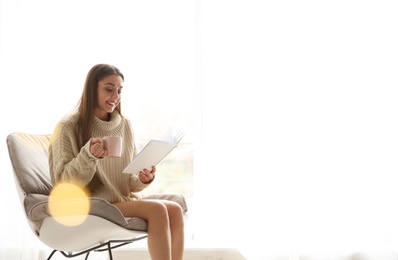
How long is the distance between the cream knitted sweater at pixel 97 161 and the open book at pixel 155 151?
157 millimetres

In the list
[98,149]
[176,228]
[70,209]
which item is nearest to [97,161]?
[98,149]

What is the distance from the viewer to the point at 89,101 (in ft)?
8.11

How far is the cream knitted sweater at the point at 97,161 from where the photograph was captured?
2262 millimetres

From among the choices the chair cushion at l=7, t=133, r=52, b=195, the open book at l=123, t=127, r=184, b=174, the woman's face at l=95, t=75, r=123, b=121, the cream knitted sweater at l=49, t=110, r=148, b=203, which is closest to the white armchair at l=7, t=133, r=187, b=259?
the chair cushion at l=7, t=133, r=52, b=195

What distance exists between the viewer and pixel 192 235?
3.60 metres

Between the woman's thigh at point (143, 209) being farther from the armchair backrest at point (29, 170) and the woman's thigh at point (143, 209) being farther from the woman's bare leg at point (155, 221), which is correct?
the armchair backrest at point (29, 170)

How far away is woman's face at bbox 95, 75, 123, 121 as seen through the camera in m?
2.48

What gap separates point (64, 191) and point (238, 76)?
146cm

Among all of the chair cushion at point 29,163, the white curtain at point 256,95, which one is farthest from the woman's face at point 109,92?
the white curtain at point 256,95

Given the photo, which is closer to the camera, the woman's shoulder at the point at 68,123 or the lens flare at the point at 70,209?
the lens flare at the point at 70,209

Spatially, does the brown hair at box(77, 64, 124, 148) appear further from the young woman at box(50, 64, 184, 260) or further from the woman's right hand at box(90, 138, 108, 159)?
the woman's right hand at box(90, 138, 108, 159)

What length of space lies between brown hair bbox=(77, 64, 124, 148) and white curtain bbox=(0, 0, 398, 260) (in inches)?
39.9

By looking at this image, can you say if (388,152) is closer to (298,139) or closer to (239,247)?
(298,139)

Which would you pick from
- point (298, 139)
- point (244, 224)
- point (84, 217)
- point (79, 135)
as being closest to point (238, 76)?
point (298, 139)
